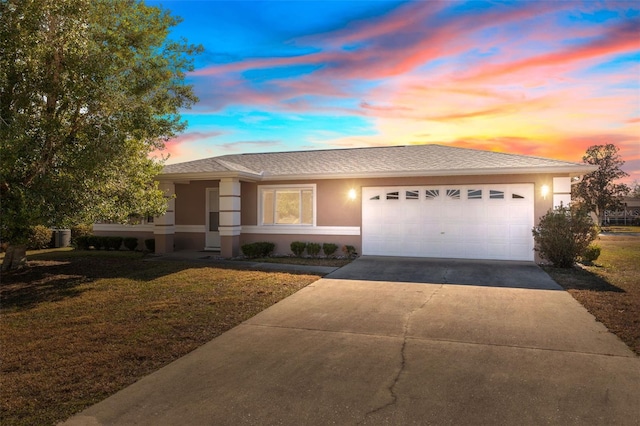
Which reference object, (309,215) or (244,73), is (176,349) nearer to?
(309,215)

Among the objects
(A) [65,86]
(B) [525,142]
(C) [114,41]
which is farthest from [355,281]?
(B) [525,142]

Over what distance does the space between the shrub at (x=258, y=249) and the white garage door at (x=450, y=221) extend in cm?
355

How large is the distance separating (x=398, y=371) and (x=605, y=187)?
5427cm

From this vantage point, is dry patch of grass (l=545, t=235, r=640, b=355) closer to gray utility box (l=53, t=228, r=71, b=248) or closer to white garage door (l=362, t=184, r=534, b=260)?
white garage door (l=362, t=184, r=534, b=260)

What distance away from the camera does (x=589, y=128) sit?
15.6m

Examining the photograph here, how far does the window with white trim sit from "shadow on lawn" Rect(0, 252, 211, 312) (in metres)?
3.86

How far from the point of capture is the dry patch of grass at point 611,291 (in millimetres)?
6162

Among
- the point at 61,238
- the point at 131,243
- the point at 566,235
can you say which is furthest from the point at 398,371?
the point at 61,238

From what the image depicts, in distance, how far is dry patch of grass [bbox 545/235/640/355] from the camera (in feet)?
20.2

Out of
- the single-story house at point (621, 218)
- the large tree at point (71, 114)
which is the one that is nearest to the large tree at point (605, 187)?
the single-story house at point (621, 218)

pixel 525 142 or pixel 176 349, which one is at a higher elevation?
pixel 525 142

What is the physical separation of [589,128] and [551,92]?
395cm

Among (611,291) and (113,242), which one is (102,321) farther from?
(113,242)

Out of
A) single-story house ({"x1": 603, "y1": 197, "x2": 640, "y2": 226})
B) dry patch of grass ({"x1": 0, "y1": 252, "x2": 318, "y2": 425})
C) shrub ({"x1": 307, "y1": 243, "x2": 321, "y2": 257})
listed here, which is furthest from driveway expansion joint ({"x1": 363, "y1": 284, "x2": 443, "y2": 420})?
single-story house ({"x1": 603, "y1": 197, "x2": 640, "y2": 226})
